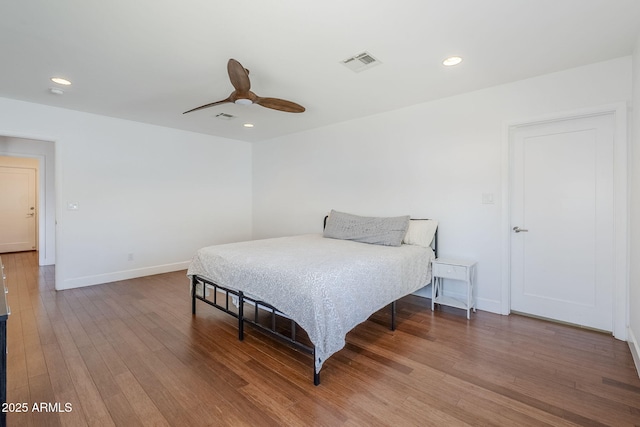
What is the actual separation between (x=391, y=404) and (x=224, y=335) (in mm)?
1657

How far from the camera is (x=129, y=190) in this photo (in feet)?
15.8

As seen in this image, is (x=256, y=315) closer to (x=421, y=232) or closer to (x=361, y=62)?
(x=421, y=232)

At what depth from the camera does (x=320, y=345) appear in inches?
79.0

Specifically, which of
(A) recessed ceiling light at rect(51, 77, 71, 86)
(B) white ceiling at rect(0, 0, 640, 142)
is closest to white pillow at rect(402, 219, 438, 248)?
(B) white ceiling at rect(0, 0, 640, 142)

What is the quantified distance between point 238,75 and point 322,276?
177 cm

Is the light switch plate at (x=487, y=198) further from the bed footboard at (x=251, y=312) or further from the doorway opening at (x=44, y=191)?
the doorway opening at (x=44, y=191)

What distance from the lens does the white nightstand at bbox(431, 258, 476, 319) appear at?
321 centimetres

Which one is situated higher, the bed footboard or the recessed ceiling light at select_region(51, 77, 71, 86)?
the recessed ceiling light at select_region(51, 77, 71, 86)

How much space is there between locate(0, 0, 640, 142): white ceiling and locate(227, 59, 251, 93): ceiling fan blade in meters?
0.21

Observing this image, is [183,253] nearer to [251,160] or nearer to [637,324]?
[251,160]

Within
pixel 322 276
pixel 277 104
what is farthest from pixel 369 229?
pixel 277 104

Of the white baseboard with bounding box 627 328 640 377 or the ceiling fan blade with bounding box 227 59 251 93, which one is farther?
the ceiling fan blade with bounding box 227 59 251 93

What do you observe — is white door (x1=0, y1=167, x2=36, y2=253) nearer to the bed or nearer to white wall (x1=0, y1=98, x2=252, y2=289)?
white wall (x1=0, y1=98, x2=252, y2=289)

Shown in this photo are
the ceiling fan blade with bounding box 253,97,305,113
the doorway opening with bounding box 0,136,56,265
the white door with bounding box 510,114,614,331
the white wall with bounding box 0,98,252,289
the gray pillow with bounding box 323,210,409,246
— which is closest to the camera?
the white door with bounding box 510,114,614,331
